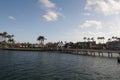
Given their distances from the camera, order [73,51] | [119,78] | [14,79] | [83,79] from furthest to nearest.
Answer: [73,51]
[119,78]
[83,79]
[14,79]

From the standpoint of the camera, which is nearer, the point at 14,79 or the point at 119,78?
the point at 14,79

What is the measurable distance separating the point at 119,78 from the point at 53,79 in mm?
16393

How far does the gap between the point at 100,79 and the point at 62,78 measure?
8654 mm

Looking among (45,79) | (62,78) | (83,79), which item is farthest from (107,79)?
(45,79)

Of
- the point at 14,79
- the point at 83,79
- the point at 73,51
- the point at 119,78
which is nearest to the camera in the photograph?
the point at 14,79

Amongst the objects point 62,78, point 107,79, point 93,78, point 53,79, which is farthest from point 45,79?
point 107,79

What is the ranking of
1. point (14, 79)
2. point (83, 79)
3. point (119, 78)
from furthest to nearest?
point (119, 78), point (83, 79), point (14, 79)

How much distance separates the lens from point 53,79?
1405 inches

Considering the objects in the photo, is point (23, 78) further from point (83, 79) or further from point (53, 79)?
point (83, 79)

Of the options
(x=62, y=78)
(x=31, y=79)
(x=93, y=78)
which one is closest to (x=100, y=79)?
(x=93, y=78)

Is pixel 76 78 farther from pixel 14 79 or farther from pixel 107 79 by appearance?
pixel 14 79

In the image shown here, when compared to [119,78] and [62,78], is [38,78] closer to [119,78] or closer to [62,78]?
[62,78]

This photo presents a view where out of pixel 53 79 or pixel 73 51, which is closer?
pixel 53 79

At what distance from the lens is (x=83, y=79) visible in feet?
121
